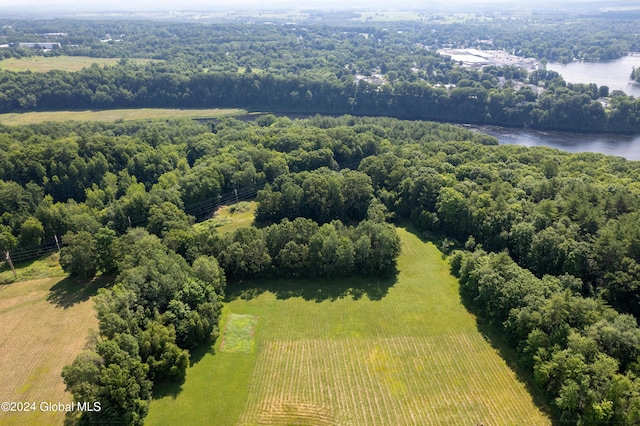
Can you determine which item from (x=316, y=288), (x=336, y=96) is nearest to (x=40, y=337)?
(x=316, y=288)

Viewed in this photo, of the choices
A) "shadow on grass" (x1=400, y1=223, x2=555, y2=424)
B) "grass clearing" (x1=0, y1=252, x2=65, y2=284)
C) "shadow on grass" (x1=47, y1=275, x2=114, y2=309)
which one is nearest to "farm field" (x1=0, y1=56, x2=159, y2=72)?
"grass clearing" (x1=0, y1=252, x2=65, y2=284)

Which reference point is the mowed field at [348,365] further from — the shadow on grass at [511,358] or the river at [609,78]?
the river at [609,78]

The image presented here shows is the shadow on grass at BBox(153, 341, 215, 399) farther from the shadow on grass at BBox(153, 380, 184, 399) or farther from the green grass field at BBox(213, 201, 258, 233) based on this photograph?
the green grass field at BBox(213, 201, 258, 233)

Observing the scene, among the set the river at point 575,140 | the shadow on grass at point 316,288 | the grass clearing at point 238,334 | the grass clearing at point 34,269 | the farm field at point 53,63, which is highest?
the farm field at point 53,63

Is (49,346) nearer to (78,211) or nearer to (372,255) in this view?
(78,211)

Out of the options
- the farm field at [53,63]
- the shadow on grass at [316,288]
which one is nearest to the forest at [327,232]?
the shadow on grass at [316,288]

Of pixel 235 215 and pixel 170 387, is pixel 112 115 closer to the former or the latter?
pixel 235 215
